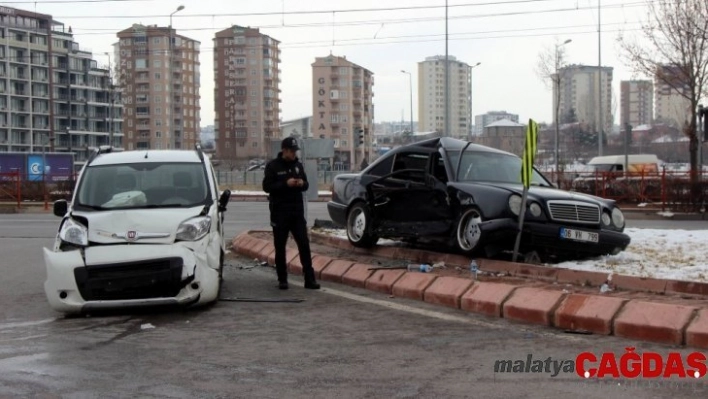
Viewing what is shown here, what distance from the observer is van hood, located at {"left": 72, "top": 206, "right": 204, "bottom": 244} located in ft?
22.4

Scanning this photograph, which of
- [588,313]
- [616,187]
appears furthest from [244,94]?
[588,313]

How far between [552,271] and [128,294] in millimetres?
4490

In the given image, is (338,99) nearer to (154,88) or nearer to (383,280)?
(154,88)

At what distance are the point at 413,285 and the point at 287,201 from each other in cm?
185

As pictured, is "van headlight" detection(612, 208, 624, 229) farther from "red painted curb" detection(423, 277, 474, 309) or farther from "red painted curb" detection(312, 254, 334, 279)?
"red painted curb" detection(312, 254, 334, 279)

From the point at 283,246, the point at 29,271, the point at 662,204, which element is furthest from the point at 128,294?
the point at 662,204

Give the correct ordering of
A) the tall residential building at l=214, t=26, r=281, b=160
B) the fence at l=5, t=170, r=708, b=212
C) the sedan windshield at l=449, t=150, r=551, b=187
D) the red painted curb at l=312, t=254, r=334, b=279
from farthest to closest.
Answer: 1. the tall residential building at l=214, t=26, r=281, b=160
2. the fence at l=5, t=170, r=708, b=212
3. the red painted curb at l=312, t=254, r=334, b=279
4. the sedan windshield at l=449, t=150, r=551, b=187

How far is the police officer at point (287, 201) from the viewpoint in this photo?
8.40 meters

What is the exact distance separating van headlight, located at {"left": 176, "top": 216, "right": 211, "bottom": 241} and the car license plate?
406 centimetres

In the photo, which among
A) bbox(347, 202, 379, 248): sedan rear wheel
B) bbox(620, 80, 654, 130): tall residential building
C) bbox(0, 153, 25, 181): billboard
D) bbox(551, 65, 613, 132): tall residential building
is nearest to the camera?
bbox(347, 202, 379, 248): sedan rear wheel

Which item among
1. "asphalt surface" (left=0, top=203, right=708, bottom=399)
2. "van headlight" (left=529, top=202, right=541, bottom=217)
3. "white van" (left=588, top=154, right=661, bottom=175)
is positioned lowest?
"asphalt surface" (left=0, top=203, right=708, bottom=399)

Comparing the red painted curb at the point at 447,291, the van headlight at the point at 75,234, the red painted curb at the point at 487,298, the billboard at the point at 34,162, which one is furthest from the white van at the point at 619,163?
the van headlight at the point at 75,234

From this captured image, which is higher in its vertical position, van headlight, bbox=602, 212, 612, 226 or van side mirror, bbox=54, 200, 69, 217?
van side mirror, bbox=54, 200, 69, 217

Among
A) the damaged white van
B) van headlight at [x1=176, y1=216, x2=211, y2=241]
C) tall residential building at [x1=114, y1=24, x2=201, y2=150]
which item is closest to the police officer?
the damaged white van
